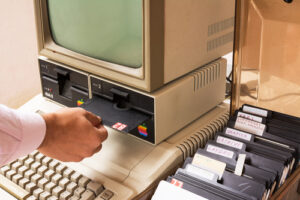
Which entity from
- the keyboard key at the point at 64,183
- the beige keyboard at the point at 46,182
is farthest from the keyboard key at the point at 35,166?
the keyboard key at the point at 64,183

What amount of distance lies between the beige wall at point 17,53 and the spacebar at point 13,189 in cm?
82

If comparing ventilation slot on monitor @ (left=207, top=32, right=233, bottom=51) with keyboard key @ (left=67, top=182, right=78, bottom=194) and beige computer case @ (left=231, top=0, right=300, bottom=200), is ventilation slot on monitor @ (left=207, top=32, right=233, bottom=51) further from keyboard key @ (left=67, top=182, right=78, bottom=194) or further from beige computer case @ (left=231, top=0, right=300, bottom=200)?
keyboard key @ (left=67, top=182, right=78, bottom=194)

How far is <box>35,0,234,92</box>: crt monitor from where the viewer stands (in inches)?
36.4

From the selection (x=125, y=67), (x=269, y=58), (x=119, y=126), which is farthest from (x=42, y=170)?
(x=269, y=58)

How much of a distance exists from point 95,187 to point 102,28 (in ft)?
1.43

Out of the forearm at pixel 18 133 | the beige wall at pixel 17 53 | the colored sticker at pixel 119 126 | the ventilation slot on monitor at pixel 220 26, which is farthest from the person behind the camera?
the beige wall at pixel 17 53

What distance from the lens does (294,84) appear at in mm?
1062

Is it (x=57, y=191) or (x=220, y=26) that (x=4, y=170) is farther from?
(x=220, y=26)

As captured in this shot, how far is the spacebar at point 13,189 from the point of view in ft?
3.10

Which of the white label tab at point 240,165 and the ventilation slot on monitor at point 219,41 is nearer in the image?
the white label tab at point 240,165

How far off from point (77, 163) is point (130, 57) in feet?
1.09

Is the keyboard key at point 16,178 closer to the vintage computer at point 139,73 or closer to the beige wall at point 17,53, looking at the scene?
the vintage computer at point 139,73

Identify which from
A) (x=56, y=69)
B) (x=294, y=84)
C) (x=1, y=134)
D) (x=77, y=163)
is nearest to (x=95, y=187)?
(x=77, y=163)

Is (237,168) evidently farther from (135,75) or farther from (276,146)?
(135,75)
